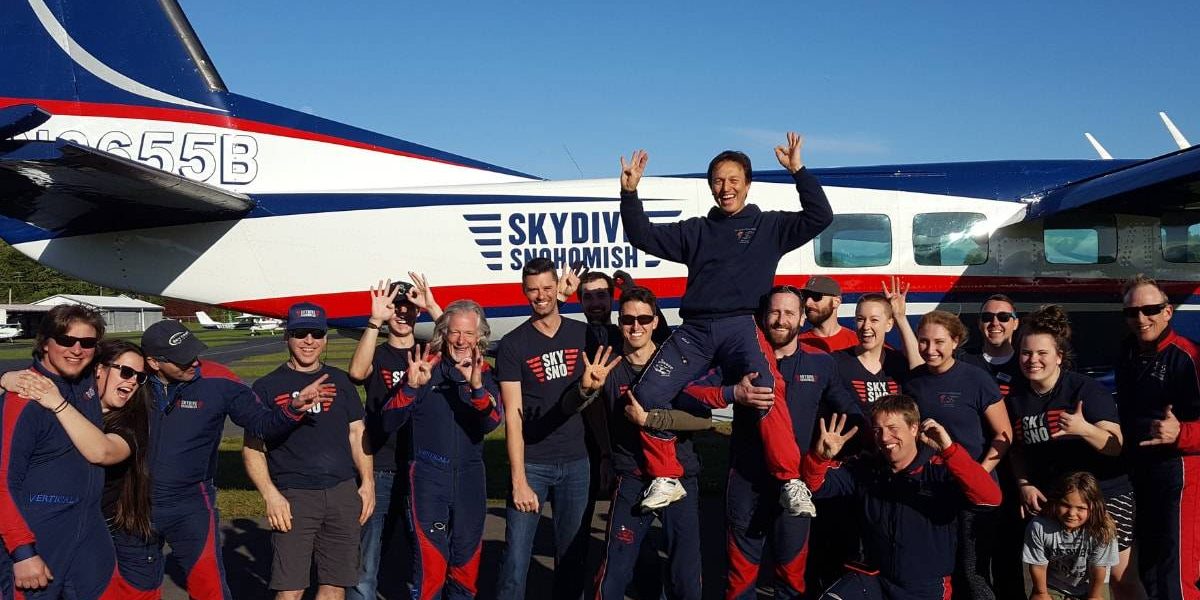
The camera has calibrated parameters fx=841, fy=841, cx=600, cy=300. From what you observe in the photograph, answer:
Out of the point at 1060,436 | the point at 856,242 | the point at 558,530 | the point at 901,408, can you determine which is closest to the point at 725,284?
the point at 901,408

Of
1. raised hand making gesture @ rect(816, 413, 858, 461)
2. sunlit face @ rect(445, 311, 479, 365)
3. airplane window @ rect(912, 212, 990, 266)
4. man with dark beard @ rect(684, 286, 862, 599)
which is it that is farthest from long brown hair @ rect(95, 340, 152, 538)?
airplane window @ rect(912, 212, 990, 266)

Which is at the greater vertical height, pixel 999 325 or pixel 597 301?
pixel 597 301

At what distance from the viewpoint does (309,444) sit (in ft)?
16.0

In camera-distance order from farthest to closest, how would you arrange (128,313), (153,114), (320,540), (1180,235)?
(128,313), (153,114), (1180,235), (320,540)

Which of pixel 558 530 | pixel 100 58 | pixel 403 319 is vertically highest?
pixel 100 58

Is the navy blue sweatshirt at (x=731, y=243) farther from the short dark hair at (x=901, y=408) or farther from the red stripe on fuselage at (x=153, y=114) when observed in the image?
the red stripe on fuselage at (x=153, y=114)

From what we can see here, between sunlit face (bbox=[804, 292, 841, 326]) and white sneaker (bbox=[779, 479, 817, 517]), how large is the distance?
160cm

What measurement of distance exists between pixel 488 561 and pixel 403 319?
2.50 metres

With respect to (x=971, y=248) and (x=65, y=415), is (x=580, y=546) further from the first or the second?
(x=971, y=248)

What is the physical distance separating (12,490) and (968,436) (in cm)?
484

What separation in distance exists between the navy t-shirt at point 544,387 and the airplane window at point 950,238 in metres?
5.36

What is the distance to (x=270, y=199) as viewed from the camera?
923cm

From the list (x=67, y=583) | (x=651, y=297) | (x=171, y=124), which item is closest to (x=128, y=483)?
(x=67, y=583)

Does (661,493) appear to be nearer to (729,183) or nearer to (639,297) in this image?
(639,297)
